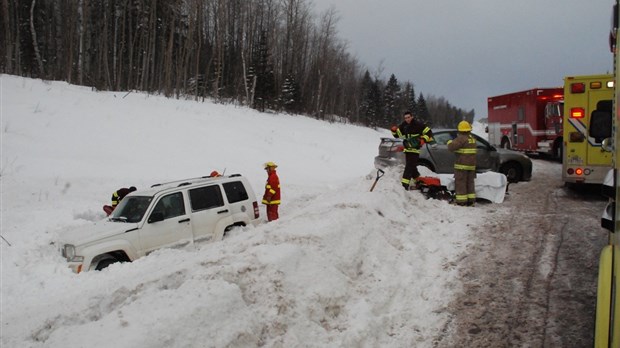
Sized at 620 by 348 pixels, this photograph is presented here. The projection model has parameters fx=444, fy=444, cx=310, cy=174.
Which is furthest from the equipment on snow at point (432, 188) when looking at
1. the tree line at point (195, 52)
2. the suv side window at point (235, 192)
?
the tree line at point (195, 52)

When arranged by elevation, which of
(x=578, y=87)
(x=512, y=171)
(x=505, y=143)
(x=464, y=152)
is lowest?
(x=512, y=171)

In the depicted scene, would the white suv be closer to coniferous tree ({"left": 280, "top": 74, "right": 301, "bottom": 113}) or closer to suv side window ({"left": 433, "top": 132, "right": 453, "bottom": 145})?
suv side window ({"left": 433, "top": 132, "right": 453, "bottom": 145})

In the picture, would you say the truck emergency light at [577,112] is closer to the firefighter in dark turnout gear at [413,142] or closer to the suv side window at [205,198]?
the firefighter in dark turnout gear at [413,142]

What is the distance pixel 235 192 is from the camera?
10234mm

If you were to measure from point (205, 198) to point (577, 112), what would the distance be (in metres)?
8.78

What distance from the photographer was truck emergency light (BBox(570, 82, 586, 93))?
1032cm

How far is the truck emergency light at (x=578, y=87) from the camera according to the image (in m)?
10.3

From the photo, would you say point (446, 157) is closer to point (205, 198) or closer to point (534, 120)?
point (205, 198)

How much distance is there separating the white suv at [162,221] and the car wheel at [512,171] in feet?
26.7

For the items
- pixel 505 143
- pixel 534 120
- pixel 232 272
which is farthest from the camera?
pixel 505 143

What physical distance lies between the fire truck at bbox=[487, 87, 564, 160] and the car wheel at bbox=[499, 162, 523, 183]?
6994 mm

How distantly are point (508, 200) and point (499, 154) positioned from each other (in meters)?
3.06

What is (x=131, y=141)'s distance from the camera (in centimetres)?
1886

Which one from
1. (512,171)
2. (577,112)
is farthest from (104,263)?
(512,171)
